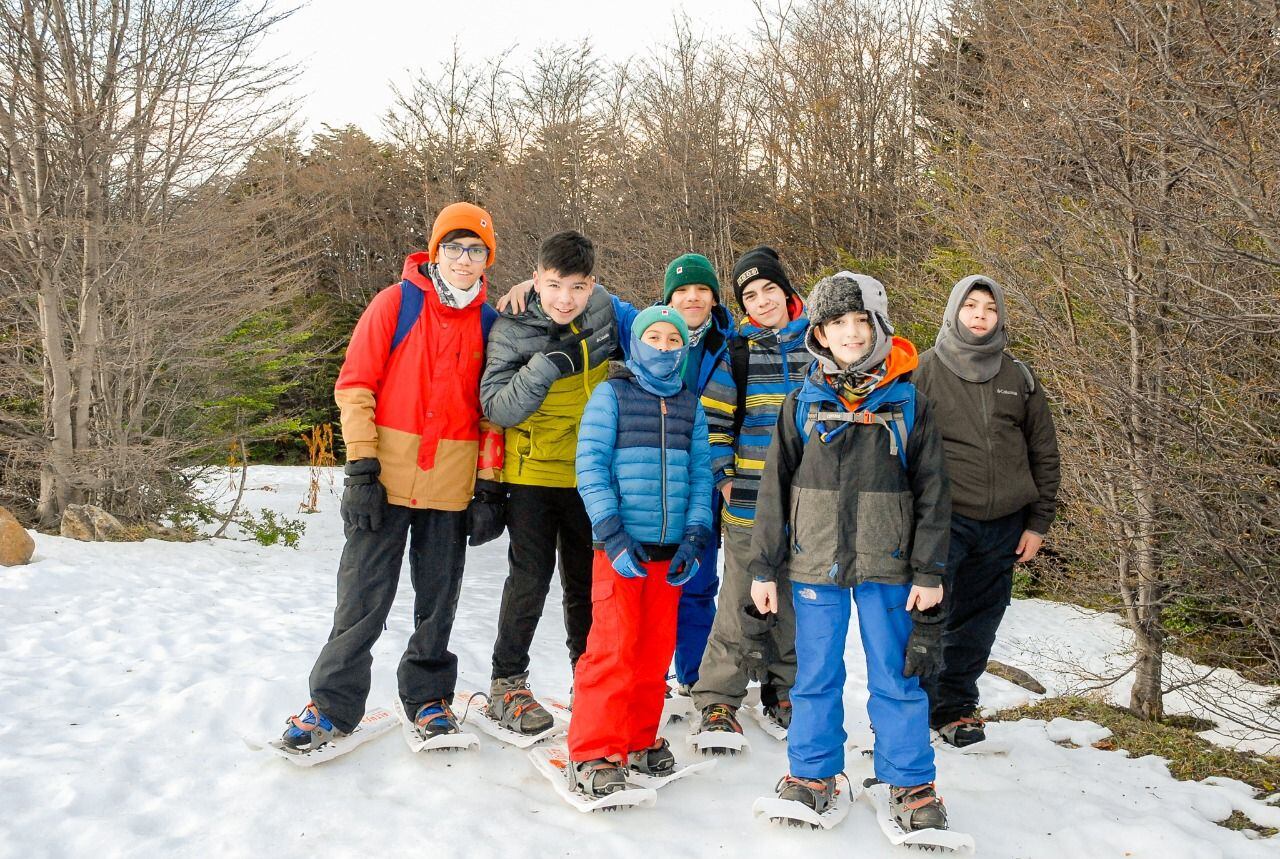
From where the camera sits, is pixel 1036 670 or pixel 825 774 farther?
pixel 1036 670

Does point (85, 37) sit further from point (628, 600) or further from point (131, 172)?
point (628, 600)

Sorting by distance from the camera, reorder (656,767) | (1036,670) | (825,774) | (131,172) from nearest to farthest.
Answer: (825,774), (656,767), (1036,670), (131,172)

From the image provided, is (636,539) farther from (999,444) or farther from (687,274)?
(999,444)

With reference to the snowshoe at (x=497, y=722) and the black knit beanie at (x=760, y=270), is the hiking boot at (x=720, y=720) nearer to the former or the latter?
the snowshoe at (x=497, y=722)

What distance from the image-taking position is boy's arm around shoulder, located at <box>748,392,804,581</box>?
Answer: 2.85 m

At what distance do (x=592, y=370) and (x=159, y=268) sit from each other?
26.6 ft

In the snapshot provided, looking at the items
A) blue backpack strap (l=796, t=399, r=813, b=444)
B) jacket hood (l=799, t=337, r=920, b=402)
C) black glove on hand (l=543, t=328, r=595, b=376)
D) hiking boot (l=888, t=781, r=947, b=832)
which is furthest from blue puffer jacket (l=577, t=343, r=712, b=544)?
hiking boot (l=888, t=781, r=947, b=832)

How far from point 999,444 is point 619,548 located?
69.3 inches

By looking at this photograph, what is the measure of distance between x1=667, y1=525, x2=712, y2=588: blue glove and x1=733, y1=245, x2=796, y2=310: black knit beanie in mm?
1256

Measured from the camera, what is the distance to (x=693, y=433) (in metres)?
3.14

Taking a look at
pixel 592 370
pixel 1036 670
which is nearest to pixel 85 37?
pixel 592 370

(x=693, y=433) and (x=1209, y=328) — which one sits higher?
(x=1209, y=328)

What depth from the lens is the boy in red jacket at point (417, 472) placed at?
3047 mm

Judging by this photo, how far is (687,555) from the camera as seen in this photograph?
2947mm
